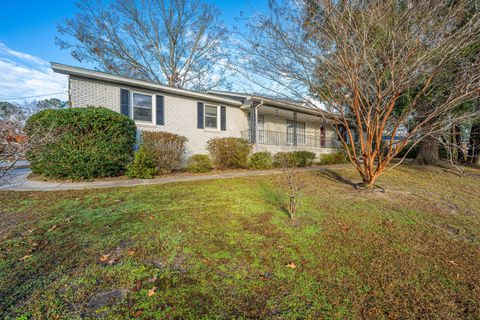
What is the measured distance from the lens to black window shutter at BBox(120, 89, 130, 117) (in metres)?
8.77

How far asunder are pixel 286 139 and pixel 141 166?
10.4 metres

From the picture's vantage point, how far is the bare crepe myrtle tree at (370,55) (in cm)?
448

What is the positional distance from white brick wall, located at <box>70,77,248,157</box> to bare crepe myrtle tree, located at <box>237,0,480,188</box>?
485 centimetres

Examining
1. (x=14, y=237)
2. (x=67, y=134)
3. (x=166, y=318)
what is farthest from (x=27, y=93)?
(x=166, y=318)

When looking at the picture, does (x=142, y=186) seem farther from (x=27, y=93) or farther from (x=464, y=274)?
(x=27, y=93)

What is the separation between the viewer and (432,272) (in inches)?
93.4

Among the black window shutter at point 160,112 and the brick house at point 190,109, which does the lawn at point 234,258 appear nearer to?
the brick house at point 190,109

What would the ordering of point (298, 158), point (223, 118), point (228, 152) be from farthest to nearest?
point (223, 118) → point (298, 158) → point (228, 152)

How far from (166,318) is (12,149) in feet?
7.25

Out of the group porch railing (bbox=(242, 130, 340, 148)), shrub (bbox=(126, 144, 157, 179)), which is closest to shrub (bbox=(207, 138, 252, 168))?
porch railing (bbox=(242, 130, 340, 148))

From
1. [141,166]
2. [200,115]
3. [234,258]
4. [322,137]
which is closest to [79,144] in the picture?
[141,166]

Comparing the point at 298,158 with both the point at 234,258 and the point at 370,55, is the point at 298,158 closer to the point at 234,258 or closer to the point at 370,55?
the point at 370,55

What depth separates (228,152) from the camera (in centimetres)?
933

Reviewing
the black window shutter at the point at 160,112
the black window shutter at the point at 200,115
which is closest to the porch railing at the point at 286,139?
the black window shutter at the point at 200,115
